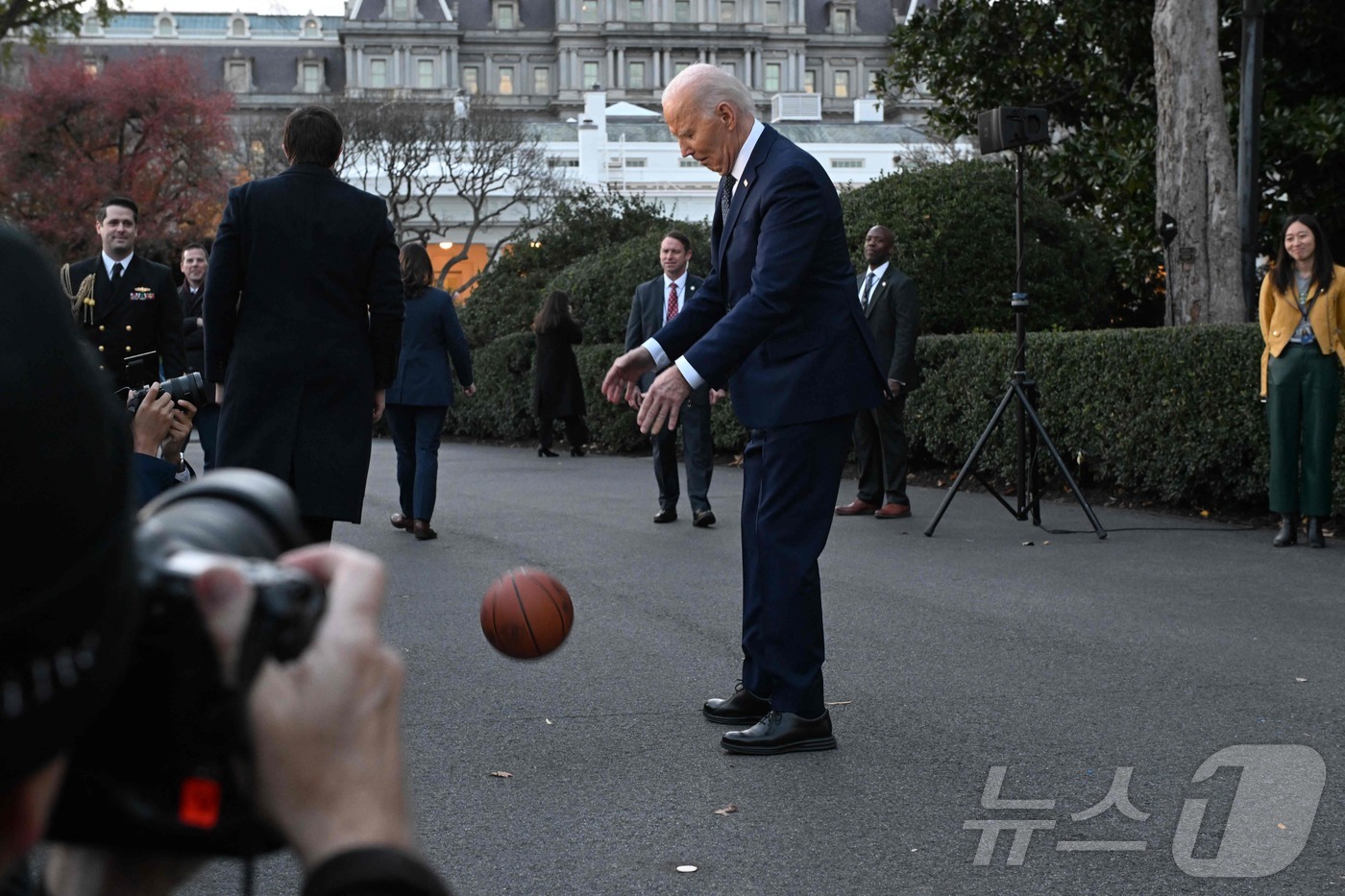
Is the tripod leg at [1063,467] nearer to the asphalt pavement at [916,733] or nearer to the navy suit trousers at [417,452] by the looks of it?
the asphalt pavement at [916,733]

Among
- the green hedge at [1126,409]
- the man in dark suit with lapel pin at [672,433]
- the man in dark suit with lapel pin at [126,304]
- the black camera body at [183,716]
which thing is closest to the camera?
the black camera body at [183,716]

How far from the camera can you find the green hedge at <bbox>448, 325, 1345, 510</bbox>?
10844mm

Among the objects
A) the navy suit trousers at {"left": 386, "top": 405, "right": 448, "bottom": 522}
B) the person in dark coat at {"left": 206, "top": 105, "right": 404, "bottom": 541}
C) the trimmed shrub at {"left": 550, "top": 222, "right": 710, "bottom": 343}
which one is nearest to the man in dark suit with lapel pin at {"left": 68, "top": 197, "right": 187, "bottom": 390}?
the navy suit trousers at {"left": 386, "top": 405, "right": 448, "bottom": 522}

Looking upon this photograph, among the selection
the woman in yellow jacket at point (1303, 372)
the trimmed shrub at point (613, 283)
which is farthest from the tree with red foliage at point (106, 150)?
the woman in yellow jacket at point (1303, 372)

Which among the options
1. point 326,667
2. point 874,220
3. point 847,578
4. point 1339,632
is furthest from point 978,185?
point 326,667

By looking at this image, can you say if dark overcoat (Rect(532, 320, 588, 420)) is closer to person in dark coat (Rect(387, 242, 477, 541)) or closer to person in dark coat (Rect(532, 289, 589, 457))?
person in dark coat (Rect(532, 289, 589, 457))

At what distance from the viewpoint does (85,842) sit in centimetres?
99

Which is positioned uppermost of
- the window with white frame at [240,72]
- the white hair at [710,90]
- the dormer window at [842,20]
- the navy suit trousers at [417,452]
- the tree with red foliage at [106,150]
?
the dormer window at [842,20]

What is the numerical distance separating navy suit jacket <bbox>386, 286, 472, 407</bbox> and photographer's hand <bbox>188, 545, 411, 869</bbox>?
9.77 metres

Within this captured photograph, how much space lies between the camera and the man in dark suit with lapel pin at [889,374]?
39.0 ft

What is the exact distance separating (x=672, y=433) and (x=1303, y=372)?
171 inches

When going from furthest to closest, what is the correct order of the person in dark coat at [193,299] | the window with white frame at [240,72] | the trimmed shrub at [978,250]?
1. the window with white frame at [240,72]
2. the trimmed shrub at [978,250]
3. the person in dark coat at [193,299]

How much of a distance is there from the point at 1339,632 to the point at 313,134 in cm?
467

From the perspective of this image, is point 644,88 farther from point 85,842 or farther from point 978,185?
point 85,842
